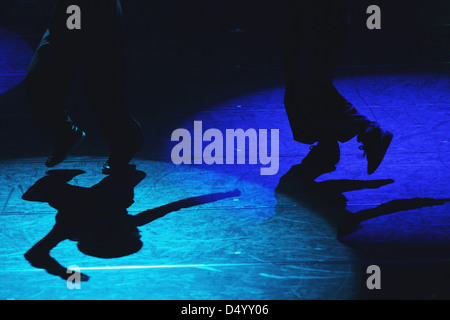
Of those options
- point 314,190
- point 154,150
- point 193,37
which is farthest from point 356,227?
point 193,37

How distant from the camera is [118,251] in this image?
2.67 meters

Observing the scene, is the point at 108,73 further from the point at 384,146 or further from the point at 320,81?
the point at 384,146

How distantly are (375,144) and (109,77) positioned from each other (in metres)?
1.39

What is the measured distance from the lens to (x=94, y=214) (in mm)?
3035

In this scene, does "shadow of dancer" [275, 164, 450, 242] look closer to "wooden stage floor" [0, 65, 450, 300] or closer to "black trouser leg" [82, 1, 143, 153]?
"wooden stage floor" [0, 65, 450, 300]

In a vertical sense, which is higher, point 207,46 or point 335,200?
point 207,46

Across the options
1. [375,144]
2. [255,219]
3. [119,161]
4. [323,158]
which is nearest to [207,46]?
[119,161]

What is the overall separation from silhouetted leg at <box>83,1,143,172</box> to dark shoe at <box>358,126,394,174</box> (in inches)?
48.5

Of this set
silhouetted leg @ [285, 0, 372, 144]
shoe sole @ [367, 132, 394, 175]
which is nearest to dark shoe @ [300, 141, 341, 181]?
silhouetted leg @ [285, 0, 372, 144]

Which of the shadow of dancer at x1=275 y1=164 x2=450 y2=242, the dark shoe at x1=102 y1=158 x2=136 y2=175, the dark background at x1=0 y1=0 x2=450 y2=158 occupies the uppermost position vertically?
the dark background at x1=0 y1=0 x2=450 y2=158

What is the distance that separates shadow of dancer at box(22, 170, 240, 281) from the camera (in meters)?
2.68

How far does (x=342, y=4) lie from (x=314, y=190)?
93 cm
